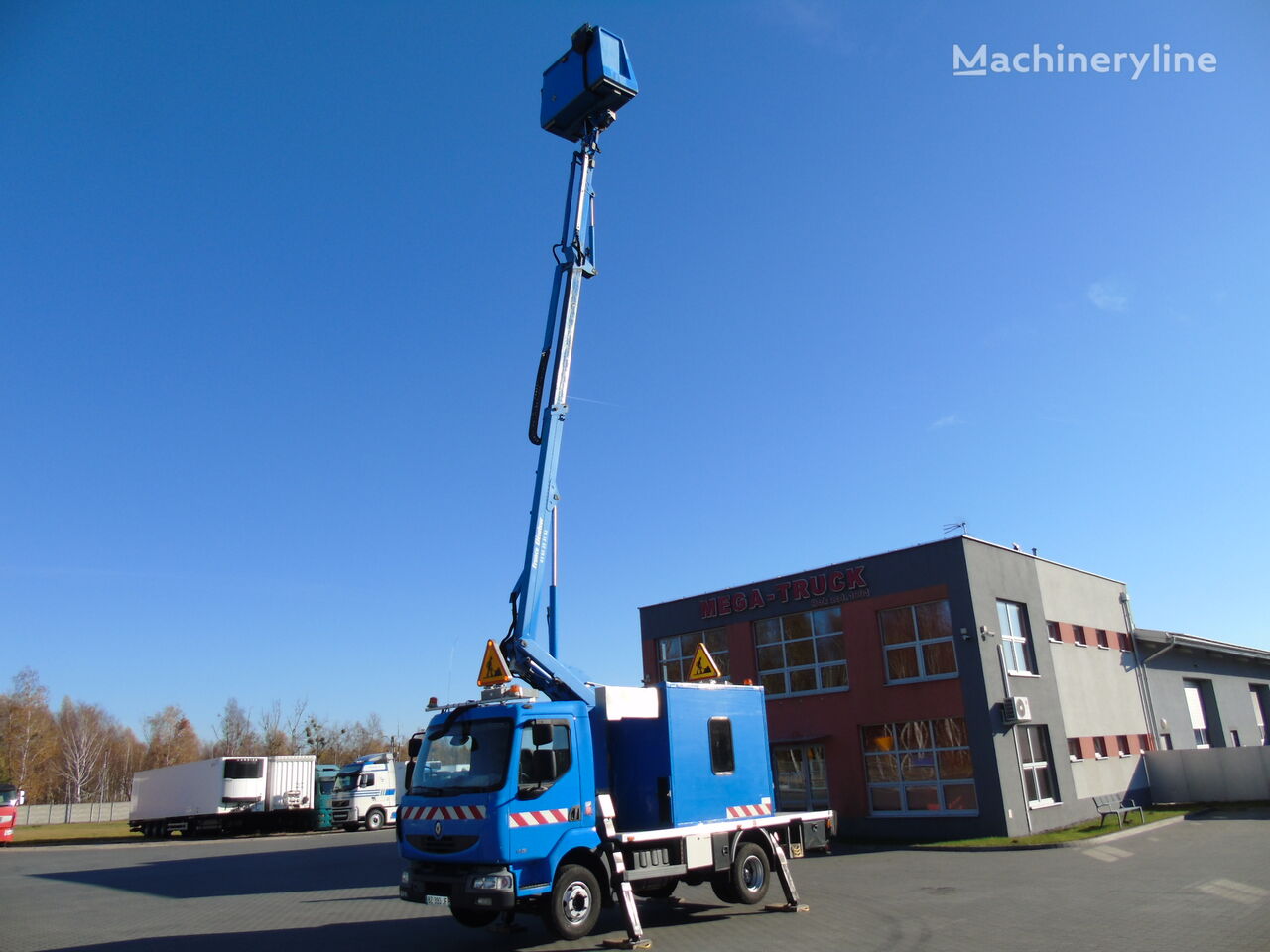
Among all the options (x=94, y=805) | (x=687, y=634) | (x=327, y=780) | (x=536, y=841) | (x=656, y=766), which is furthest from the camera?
(x=94, y=805)

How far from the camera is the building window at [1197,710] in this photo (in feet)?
96.4

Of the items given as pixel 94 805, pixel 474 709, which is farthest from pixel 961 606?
pixel 94 805

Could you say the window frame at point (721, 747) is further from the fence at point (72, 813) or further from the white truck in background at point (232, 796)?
the fence at point (72, 813)

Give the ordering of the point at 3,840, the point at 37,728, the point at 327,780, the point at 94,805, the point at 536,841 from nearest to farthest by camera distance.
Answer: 1. the point at 536,841
2. the point at 3,840
3. the point at 327,780
4. the point at 94,805
5. the point at 37,728

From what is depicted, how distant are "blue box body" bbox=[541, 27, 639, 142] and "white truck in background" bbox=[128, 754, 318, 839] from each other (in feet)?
106

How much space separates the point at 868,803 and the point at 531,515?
527 inches

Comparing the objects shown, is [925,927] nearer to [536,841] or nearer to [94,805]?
[536,841]

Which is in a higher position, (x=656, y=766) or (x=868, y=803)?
(x=656, y=766)

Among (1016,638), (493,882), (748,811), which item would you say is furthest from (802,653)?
(493,882)

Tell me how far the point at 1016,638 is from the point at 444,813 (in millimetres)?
16644

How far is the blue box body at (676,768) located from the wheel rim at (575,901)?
154 centimetres

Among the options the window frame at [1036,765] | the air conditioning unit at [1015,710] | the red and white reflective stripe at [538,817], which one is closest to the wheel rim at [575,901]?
the red and white reflective stripe at [538,817]

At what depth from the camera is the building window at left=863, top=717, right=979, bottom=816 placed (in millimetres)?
19328

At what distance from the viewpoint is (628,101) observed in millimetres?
13234
